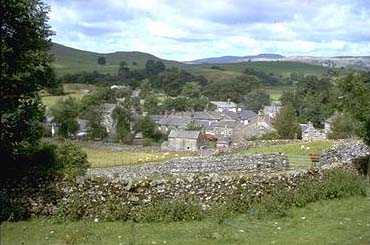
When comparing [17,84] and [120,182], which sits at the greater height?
[17,84]

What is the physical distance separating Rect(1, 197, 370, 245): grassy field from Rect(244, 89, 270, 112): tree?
172765mm

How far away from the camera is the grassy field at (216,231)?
12172 millimetres

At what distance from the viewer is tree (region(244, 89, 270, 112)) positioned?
18775cm

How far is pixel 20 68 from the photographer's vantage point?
15.9 meters

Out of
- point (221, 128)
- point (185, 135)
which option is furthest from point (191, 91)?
point (185, 135)

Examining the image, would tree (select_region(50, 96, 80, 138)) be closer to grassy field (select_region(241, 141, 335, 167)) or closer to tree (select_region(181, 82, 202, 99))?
tree (select_region(181, 82, 202, 99))

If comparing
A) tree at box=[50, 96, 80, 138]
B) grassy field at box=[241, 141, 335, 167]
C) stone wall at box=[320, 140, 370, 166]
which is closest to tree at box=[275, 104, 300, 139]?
tree at box=[50, 96, 80, 138]

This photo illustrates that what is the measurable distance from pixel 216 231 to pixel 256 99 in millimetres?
180080

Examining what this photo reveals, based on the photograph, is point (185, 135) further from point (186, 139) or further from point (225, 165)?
point (225, 165)

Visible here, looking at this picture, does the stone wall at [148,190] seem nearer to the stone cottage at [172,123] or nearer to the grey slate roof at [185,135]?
the grey slate roof at [185,135]

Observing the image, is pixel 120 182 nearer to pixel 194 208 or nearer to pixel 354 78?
pixel 194 208

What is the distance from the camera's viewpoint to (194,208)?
1453 cm

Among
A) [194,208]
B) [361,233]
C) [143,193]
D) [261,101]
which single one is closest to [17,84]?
[143,193]

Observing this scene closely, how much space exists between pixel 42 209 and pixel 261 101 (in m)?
177
